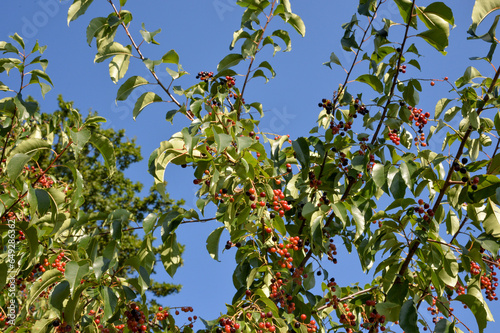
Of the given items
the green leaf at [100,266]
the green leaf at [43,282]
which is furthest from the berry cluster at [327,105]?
the green leaf at [43,282]

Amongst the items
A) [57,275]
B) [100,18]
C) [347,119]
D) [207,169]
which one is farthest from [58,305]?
[347,119]

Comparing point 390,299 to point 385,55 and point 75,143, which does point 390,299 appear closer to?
point 385,55

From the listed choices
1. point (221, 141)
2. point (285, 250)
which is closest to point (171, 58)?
point (221, 141)

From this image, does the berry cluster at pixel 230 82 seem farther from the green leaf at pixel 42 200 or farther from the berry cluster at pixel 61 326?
the berry cluster at pixel 61 326

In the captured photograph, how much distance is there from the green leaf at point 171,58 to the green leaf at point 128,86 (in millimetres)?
186

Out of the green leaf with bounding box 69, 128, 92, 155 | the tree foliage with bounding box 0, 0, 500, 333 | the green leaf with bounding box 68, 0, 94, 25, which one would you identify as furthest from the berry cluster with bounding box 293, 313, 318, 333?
the green leaf with bounding box 68, 0, 94, 25

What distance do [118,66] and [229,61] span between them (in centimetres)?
63

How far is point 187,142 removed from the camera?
192cm

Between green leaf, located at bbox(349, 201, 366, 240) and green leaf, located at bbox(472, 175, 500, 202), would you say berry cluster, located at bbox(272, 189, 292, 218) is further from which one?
green leaf, located at bbox(472, 175, 500, 202)

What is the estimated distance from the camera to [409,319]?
2.02 meters

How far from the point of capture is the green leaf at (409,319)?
201cm

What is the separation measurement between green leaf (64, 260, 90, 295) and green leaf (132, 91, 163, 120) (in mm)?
887

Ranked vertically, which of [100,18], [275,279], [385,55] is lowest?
[275,279]

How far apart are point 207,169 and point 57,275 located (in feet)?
2.99
